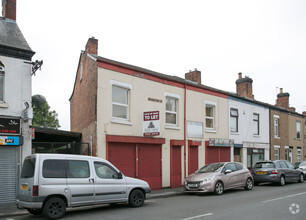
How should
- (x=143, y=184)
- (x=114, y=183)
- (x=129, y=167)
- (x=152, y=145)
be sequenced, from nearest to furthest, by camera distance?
(x=114, y=183), (x=143, y=184), (x=129, y=167), (x=152, y=145)

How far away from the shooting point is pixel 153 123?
15.4 m

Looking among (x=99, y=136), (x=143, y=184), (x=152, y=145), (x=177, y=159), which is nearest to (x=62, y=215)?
(x=143, y=184)

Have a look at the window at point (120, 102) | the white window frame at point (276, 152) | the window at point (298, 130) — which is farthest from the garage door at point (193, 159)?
the window at point (298, 130)

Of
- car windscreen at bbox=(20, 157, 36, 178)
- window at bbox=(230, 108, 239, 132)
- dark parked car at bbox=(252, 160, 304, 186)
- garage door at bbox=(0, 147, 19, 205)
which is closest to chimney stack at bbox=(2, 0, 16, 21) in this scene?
garage door at bbox=(0, 147, 19, 205)

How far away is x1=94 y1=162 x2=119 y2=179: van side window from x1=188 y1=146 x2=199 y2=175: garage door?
8798mm

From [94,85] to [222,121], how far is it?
34.0 ft

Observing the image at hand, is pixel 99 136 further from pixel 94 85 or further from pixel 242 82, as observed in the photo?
pixel 242 82

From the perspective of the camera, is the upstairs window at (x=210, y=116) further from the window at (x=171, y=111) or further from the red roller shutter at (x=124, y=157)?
the red roller shutter at (x=124, y=157)

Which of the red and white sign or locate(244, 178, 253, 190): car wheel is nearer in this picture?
the red and white sign

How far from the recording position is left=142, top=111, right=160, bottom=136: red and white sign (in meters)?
15.2

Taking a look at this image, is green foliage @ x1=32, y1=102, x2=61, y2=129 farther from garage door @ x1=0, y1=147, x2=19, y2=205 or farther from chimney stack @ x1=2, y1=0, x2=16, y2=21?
garage door @ x1=0, y1=147, x2=19, y2=205

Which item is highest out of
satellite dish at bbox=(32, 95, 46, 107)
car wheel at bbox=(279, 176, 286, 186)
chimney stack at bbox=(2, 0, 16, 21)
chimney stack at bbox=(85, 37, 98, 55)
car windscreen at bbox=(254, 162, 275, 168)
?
chimney stack at bbox=(2, 0, 16, 21)

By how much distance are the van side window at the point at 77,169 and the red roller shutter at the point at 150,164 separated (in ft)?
19.6

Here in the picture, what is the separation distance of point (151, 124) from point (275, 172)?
330 inches
